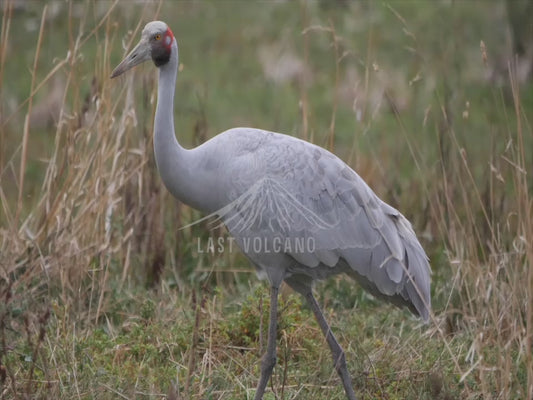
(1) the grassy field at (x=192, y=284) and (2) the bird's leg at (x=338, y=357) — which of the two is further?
(2) the bird's leg at (x=338, y=357)

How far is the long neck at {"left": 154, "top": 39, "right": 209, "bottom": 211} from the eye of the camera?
4402mm

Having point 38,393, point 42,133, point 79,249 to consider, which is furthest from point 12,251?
point 42,133

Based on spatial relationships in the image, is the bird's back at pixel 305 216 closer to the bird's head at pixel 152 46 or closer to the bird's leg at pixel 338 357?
the bird's leg at pixel 338 357

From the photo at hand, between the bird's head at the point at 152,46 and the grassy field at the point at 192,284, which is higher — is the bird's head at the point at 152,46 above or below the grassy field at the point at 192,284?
above

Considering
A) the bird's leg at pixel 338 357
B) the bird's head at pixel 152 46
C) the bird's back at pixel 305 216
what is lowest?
the bird's leg at pixel 338 357

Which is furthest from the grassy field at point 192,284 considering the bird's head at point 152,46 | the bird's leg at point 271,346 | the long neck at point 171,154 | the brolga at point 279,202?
the bird's head at point 152,46

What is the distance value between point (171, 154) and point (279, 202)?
52cm

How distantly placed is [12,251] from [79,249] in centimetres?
36

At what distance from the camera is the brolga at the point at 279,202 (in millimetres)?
4426

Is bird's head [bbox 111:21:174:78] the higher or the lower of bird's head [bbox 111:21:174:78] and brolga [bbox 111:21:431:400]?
the higher

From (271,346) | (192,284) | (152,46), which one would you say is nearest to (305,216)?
(271,346)

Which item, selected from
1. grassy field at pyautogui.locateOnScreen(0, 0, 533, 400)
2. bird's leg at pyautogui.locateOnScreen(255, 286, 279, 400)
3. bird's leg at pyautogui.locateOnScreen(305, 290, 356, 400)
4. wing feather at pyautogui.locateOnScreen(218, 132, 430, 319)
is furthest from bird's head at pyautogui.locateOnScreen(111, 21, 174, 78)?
bird's leg at pyautogui.locateOnScreen(305, 290, 356, 400)

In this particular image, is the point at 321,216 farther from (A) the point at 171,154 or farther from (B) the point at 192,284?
(B) the point at 192,284

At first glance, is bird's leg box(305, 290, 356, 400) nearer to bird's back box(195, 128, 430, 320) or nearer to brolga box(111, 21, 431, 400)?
brolga box(111, 21, 431, 400)
